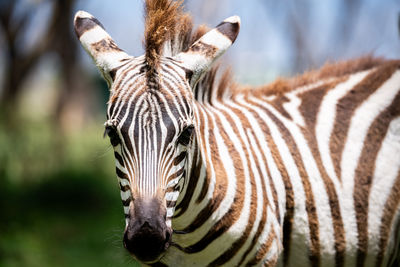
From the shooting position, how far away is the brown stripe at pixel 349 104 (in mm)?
3992

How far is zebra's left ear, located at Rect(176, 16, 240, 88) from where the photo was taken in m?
3.15

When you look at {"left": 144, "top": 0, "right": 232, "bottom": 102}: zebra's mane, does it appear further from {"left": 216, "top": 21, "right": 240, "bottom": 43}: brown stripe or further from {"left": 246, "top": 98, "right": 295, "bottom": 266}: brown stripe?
{"left": 246, "top": 98, "right": 295, "bottom": 266}: brown stripe

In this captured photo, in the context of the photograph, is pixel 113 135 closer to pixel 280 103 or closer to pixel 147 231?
pixel 147 231

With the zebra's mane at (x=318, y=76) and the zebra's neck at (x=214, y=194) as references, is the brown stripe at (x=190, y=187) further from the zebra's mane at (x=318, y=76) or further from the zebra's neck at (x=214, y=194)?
the zebra's mane at (x=318, y=76)

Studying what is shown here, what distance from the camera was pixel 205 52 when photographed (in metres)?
3.19

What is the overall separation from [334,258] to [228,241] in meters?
1.01

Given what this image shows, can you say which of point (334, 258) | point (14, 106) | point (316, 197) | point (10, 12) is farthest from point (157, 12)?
point (10, 12)

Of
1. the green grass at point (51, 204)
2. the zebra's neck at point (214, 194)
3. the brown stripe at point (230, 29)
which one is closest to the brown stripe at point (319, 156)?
the zebra's neck at point (214, 194)

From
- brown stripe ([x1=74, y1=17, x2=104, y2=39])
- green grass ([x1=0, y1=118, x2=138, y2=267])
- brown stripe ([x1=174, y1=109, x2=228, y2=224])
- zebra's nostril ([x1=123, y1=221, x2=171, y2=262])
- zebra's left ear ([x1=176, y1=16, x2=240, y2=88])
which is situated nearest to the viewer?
zebra's nostril ([x1=123, y1=221, x2=171, y2=262])

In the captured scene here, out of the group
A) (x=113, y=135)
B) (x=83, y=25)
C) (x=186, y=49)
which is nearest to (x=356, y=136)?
(x=186, y=49)

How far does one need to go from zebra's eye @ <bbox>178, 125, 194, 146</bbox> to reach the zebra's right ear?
64 centimetres

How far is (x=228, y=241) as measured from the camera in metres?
3.31

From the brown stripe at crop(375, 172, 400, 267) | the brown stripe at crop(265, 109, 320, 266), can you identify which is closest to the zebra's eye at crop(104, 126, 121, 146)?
the brown stripe at crop(265, 109, 320, 266)

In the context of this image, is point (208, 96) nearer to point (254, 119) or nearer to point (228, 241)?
point (254, 119)
